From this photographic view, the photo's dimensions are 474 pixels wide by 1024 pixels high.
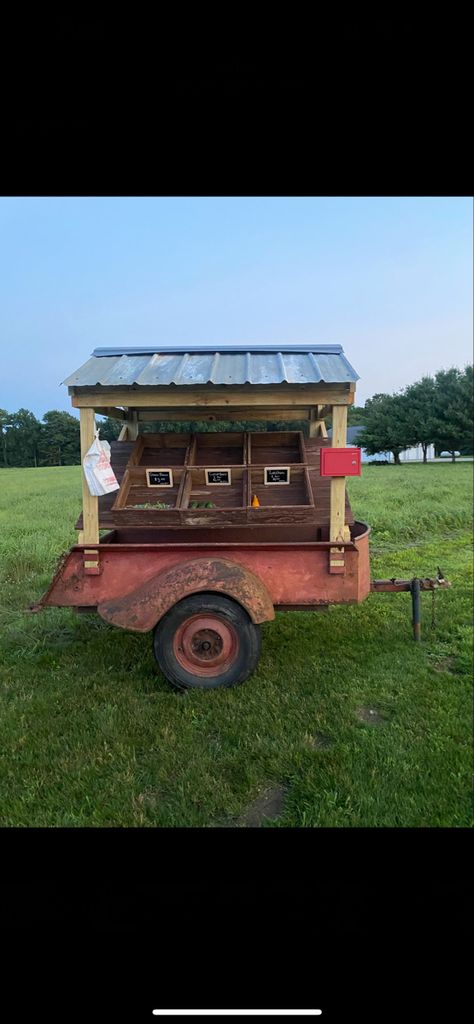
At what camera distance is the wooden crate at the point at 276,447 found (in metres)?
2.27

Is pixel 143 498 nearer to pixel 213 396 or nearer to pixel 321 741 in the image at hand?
pixel 213 396

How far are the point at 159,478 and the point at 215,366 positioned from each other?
Result: 607 mm

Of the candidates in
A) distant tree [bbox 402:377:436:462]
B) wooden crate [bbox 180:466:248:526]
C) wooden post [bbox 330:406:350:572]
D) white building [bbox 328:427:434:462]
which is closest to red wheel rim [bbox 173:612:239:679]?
wooden crate [bbox 180:466:248:526]

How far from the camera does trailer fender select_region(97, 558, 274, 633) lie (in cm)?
192

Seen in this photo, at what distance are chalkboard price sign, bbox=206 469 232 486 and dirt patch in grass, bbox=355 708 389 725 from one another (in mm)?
1199

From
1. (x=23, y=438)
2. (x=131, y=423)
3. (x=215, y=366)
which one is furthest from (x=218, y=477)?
(x=23, y=438)

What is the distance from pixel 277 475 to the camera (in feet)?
7.06

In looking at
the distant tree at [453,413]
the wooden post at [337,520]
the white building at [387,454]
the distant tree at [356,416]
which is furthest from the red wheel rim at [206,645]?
the distant tree at [453,413]

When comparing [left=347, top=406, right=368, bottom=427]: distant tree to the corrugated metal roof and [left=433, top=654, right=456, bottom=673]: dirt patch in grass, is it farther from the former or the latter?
[left=433, top=654, right=456, bottom=673]: dirt patch in grass

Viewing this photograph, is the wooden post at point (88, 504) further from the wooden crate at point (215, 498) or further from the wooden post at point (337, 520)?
the wooden post at point (337, 520)
